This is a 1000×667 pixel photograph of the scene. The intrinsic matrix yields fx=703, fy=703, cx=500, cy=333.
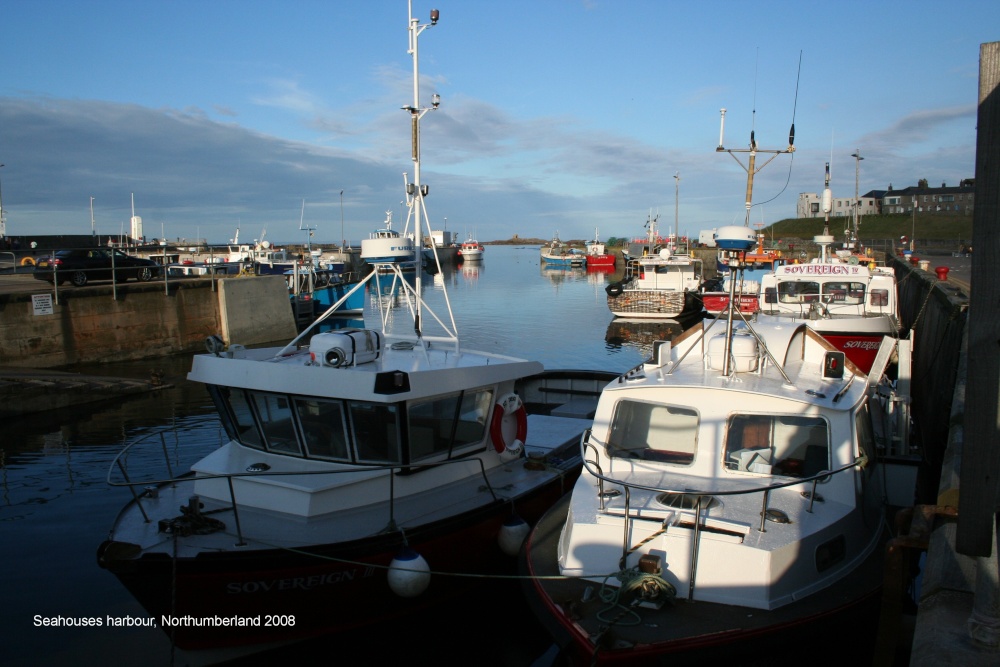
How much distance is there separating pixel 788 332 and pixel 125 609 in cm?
890

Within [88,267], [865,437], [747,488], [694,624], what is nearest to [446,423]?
[747,488]

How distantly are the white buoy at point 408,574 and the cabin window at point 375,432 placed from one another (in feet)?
3.93

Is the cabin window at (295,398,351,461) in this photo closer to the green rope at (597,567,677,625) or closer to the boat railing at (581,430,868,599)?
the boat railing at (581,430,868,599)

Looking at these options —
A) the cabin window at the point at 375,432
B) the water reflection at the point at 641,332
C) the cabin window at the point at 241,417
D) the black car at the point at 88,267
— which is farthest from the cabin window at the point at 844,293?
the black car at the point at 88,267

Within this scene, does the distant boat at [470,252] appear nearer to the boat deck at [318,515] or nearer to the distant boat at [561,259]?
the distant boat at [561,259]

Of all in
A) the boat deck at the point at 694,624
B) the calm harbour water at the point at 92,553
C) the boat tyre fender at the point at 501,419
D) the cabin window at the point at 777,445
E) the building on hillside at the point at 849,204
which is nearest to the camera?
the boat deck at the point at 694,624

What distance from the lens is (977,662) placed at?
3.67 meters

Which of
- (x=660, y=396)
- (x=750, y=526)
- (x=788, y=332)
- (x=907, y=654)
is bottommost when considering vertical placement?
(x=907, y=654)

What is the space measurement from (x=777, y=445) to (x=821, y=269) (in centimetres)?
1550

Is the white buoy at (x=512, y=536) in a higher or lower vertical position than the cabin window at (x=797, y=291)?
lower

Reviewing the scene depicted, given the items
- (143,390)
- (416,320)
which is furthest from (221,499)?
(143,390)

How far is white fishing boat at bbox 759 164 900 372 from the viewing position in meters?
18.7

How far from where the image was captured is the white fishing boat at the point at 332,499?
696cm

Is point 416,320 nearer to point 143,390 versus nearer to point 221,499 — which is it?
point 221,499
